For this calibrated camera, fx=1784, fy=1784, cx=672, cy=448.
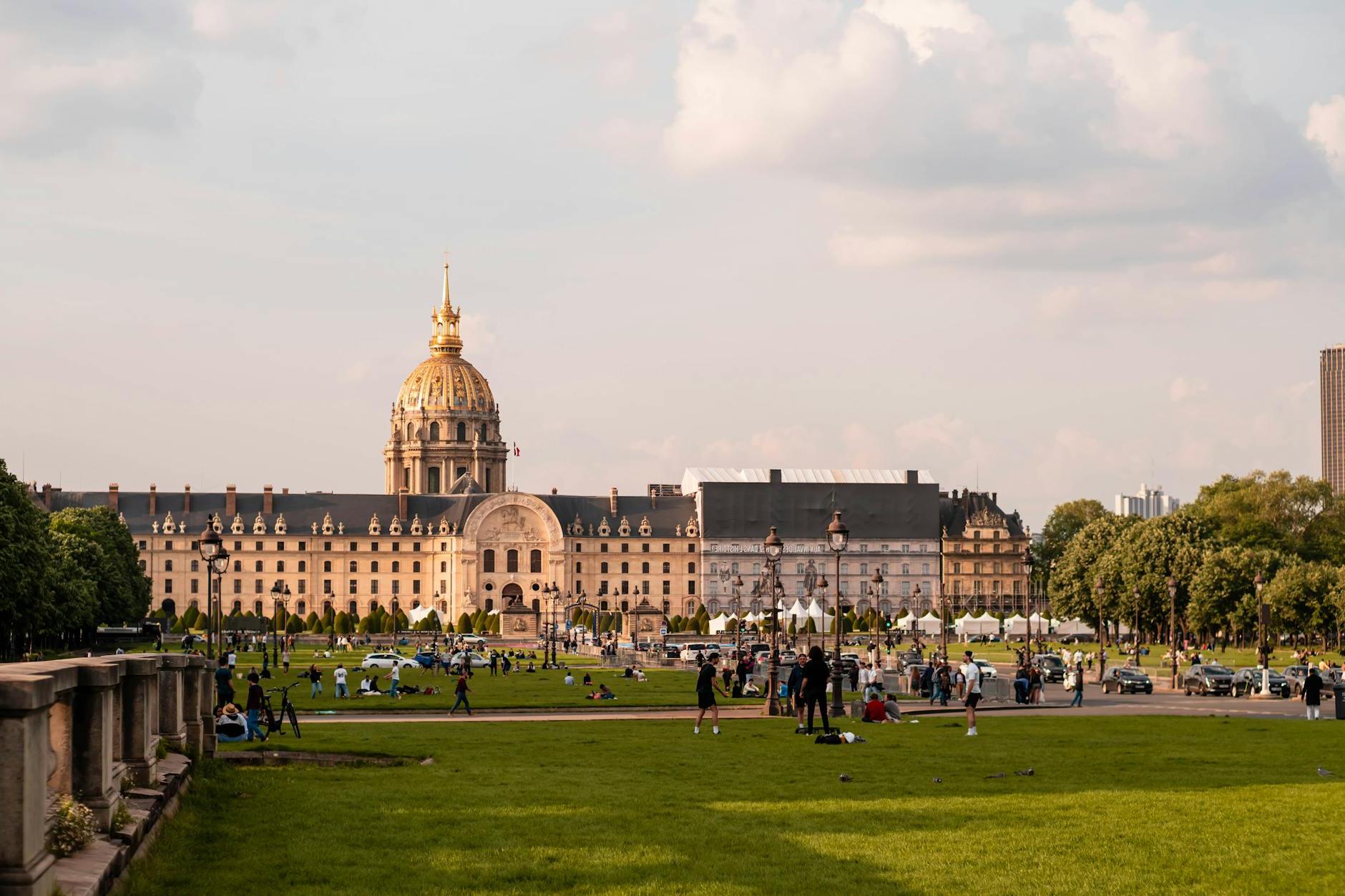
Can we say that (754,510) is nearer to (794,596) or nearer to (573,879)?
(794,596)

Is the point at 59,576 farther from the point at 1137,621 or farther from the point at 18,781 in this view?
the point at 18,781

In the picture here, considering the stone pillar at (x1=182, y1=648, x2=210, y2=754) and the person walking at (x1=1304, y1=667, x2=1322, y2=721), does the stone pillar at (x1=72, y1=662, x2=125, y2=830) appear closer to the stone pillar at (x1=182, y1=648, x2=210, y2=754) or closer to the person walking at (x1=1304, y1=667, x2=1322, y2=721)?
the stone pillar at (x1=182, y1=648, x2=210, y2=754)

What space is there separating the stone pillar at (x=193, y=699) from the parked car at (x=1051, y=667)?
4580 centimetres

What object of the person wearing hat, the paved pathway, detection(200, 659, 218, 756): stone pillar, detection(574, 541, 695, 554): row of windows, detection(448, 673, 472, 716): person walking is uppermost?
detection(574, 541, 695, 554): row of windows

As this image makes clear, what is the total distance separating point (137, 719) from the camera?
771 inches

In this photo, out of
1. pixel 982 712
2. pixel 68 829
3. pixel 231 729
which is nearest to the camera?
pixel 68 829

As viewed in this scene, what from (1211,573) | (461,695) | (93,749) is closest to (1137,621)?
(1211,573)

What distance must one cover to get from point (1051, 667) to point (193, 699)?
171 feet

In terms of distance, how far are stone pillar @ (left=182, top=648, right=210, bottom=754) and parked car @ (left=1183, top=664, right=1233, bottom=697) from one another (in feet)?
138

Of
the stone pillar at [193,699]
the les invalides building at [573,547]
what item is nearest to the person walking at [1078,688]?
the stone pillar at [193,699]

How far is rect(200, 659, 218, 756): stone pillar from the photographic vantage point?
27328mm

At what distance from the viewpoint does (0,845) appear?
39.2ft

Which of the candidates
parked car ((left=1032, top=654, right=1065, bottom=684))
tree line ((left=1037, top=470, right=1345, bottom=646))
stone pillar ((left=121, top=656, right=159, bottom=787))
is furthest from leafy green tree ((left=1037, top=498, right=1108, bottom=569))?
stone pillar ((left=121, top=656, right=159, bottom=787))

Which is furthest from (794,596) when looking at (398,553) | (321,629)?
(321,629)
